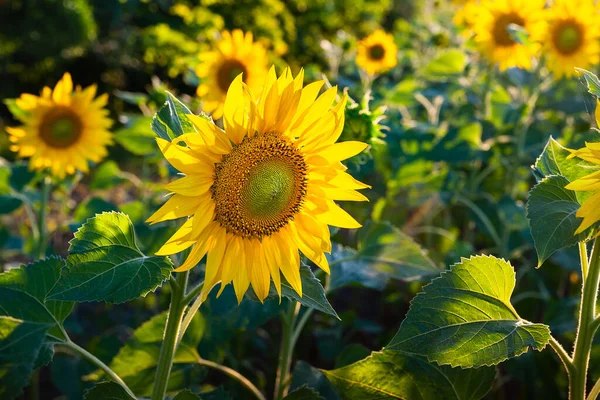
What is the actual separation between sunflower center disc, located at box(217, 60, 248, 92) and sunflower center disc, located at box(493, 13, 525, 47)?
0.84 meters

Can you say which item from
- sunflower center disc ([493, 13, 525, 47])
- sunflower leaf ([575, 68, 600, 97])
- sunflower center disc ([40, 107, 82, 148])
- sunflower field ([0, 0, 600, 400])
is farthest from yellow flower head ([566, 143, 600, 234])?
sunflower center disc ([493, 13, 525, 47])

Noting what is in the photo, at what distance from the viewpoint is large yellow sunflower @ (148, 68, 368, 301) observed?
0.90 m

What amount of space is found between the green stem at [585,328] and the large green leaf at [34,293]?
2.34ft

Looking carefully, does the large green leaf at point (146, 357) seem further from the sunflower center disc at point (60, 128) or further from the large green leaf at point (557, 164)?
the sunflower center disc at point (60, 128)

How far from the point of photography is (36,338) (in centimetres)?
100

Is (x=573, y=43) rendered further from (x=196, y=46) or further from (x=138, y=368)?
(x=196, y=46)

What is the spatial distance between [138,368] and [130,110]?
5.03 m

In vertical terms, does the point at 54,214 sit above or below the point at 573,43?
below

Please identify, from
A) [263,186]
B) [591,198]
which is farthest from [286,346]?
[591,198]

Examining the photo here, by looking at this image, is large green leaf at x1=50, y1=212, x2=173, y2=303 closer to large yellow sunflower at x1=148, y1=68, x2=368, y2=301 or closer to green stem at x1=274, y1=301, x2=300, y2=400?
large yellow sunflower at x1=148, y1=68, x2=368, y2=301

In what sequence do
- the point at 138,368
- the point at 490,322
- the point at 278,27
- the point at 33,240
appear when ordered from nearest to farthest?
1. the point at 490,322
2. the point at 138,368
3. the point at 33,240
4. the point at 278,27

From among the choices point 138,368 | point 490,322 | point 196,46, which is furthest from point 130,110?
point 490,322

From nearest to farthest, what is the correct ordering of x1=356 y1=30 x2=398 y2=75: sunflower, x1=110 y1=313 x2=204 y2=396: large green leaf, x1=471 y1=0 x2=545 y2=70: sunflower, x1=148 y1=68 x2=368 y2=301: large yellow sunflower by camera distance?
x1=148 y1=68 x2=368 y2=301: large yellow sunflower, x1=110 y1=313 x2=204 y2=396: large green leaf, x1=471 y1=0 x2=545 y2=70: sunflower, x1=356 y1=30 x2=398 y2=75: sunflower

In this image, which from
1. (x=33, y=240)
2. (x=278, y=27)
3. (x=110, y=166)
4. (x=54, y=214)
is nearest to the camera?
(x=33, y=240)
